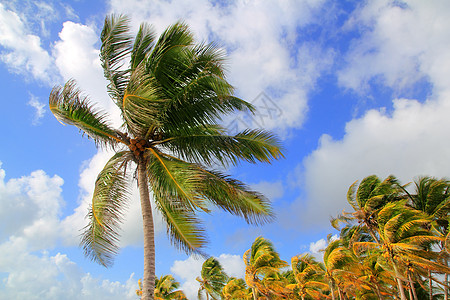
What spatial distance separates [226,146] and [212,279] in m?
37.2

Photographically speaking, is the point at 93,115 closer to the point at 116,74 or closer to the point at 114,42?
the point at 116,74

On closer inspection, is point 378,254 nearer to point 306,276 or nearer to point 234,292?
point 306,276

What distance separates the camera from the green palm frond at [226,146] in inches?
404

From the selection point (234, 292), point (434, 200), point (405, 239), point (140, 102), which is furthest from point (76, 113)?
point (234, 292)

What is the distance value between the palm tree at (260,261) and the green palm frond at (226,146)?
2329cm

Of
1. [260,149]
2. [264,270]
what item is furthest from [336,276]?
[260,149]

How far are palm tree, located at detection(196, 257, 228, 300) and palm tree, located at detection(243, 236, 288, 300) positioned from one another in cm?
1087

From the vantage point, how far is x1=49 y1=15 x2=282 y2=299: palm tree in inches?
359

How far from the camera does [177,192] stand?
8.44m

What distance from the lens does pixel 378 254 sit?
2702 centimetres

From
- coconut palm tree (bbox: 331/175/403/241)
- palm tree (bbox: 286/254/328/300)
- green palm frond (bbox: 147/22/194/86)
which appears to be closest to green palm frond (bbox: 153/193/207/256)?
green palm frond (bbox: 147/22/194/86)

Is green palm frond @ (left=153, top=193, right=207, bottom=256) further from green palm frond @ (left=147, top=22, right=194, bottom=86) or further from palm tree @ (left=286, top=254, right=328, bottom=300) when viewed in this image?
palm tree @ (left=286, top=254, right=328, bottom=300)

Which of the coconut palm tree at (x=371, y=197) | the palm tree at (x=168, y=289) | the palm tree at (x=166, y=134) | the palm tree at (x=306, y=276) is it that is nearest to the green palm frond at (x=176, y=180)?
the palm tree at (x=166, y=134)

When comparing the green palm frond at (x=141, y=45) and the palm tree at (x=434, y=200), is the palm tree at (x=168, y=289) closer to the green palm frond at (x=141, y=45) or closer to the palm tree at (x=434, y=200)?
the palm tree at (x=434, y=200)
